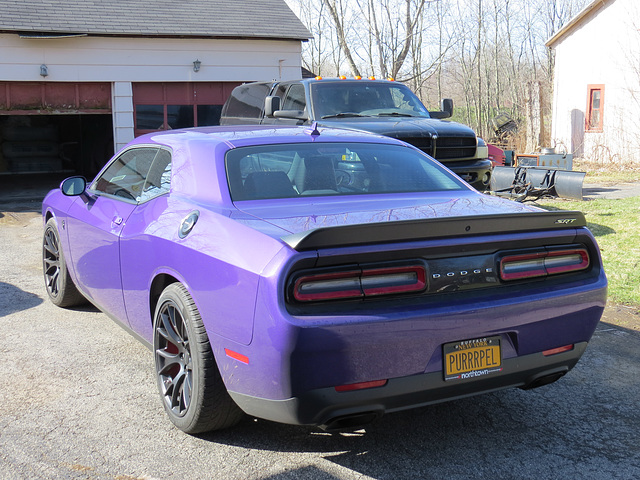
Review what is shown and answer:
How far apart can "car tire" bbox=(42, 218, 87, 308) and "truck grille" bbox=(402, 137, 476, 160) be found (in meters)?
4.58

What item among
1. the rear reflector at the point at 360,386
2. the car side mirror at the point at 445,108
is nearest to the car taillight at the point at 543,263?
the rear reflector at the point at 360,386

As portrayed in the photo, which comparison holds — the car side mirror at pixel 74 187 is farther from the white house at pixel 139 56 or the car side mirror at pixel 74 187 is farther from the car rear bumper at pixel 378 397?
the white house at pixel 139 56

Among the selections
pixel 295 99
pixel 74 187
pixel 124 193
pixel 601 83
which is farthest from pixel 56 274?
pixel 601 83

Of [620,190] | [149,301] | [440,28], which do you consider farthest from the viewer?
[440,28]

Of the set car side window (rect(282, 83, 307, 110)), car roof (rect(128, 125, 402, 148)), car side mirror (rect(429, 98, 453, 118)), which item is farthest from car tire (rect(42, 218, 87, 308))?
car side mirror (rect(429, 98, 453, 118))

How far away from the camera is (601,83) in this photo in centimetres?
2194

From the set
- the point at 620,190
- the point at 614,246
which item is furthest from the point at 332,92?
the point at 620,190

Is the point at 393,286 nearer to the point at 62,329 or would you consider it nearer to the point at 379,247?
the point at 379,247

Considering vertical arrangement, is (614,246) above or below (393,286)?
below

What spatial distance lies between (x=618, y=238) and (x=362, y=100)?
3861 mm

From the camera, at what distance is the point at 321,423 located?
2.95 meters

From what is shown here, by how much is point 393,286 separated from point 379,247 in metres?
0.18

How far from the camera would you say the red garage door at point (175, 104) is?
55.1ft

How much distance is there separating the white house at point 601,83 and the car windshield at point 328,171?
1851 centimetres
